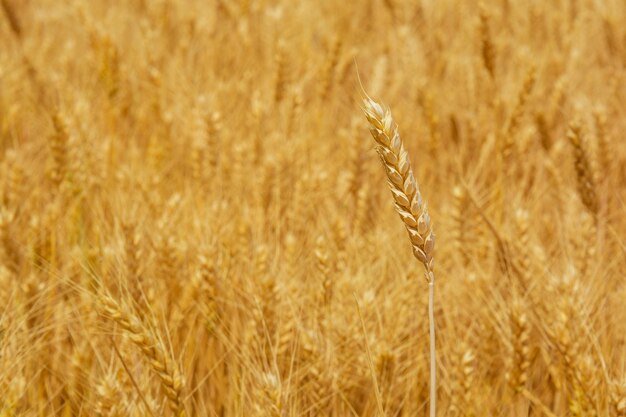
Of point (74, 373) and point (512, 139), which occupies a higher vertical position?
point (512, 139)

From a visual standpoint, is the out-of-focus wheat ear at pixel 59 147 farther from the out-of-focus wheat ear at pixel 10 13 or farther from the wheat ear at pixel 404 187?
the wheat ear at pixel 404 187

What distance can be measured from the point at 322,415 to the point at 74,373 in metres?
0.50

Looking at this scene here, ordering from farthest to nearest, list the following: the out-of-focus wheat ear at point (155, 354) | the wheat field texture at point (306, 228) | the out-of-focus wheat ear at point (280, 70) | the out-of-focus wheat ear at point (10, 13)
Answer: the out-of-focus wheat ear at point (10, 13) < the out-of-focus wheat ear at point (280, 70) < the wheat field texture at point (306, 228) < the out-of-focus wheat ear at point (155, 354)

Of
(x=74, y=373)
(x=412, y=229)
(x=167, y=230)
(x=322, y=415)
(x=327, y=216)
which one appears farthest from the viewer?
(x=327, y=216)

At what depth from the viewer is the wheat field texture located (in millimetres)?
1213

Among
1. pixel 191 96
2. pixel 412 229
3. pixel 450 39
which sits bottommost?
pixel 450 39

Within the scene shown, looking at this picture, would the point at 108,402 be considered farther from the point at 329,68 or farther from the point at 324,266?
the point at 329,68

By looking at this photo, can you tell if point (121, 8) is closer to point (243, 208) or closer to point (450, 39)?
point (450, 39)

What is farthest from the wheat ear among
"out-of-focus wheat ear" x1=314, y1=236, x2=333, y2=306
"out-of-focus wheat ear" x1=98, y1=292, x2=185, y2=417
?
"out-of-focus wheat ear" x1=314, y1=236, x2=333, y2=306

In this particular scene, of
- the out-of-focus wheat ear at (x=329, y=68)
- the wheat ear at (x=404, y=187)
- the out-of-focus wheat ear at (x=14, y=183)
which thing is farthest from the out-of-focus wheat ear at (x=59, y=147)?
the wheat ear at (x=404, y=187)

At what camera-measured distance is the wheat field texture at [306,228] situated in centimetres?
121

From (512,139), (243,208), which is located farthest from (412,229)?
(512,139)

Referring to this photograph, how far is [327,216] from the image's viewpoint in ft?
6.18

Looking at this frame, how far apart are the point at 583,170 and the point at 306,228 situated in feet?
2.26
